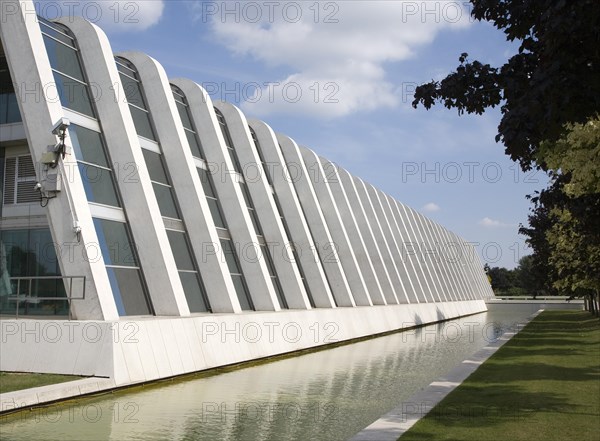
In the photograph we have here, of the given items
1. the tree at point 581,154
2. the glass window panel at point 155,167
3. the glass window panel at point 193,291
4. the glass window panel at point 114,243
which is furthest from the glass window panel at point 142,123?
the tree at point 581,154

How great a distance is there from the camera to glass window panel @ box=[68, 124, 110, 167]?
64.0 ft

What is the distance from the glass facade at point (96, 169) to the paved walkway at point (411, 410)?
9.96 metres

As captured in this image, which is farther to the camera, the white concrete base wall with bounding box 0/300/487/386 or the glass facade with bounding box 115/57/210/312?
the glass facade with bounding box 115/57/210/312

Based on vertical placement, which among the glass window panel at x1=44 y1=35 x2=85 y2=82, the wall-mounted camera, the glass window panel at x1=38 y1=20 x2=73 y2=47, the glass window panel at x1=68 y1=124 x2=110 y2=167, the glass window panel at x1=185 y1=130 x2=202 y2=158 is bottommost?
the wall-mounted camera

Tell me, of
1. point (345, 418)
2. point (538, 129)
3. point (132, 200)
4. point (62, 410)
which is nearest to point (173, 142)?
point (132, 200)

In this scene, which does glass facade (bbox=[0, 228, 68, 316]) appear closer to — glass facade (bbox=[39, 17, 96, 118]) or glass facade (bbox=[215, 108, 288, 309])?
glass facade (bbox=[39, 17, 96, 118])

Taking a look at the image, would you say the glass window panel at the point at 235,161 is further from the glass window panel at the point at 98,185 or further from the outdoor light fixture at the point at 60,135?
the outdoor light fixture at the point at 60,135

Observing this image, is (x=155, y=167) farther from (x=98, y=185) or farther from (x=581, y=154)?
(x=581, y=154)

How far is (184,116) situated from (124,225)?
8792 mm

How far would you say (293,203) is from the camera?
111ft

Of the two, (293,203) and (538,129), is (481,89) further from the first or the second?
(293,203)

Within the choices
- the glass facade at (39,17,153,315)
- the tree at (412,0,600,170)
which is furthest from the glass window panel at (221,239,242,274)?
the tree at (412,0,600,170)

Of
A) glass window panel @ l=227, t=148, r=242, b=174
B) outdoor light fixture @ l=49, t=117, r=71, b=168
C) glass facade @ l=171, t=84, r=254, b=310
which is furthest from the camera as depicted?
glass window panel @ l=227, t=148, r=242, b=174

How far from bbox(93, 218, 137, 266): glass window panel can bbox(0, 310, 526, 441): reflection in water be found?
5.06m
